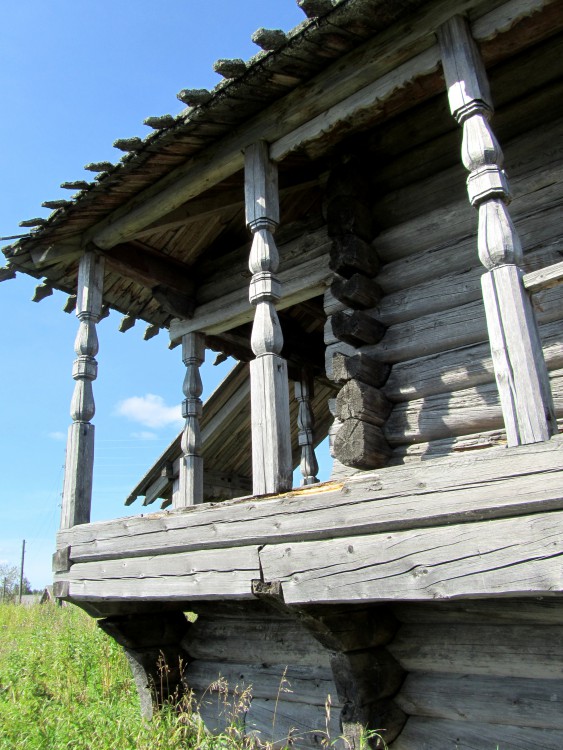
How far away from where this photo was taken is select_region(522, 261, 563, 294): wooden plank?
322 cm

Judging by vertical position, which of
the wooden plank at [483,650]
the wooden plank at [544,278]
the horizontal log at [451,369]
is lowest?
the wooden plank at [483,650]

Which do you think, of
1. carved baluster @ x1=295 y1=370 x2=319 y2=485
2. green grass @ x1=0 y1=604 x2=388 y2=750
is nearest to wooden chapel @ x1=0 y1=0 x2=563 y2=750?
green grass @ x1=0 y1=604 x2=388 y2=750

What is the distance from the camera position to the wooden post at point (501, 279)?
3.14m

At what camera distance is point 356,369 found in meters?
5.31

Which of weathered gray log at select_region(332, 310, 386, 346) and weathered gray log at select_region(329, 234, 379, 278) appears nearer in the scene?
weathered gray log at select_region(332, 310, 386, 346)

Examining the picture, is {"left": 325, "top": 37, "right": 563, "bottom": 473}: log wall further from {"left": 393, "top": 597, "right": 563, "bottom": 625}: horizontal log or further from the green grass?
the green grass

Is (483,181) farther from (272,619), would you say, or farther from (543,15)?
(272,619)

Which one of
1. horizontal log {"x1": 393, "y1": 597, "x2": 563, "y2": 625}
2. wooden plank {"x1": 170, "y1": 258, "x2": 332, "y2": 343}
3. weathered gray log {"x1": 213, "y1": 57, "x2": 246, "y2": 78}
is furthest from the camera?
wooden plank {"x1": 170, "y1": 258, "x2": 332, "y2": 343}

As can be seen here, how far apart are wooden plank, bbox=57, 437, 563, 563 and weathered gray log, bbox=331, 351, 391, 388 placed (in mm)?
1584

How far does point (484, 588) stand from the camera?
2893 millimetres

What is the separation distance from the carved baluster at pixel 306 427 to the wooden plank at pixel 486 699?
569 cm

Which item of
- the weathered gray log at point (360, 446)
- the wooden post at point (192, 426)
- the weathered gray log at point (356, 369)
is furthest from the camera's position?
the wooden post at point (192, 426)

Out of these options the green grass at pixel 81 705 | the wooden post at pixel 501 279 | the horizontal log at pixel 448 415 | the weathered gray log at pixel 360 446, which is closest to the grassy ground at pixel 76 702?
the green grass at pixel 81 705

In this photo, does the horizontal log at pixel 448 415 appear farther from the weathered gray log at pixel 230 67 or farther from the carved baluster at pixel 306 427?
the carved baluster at pixel 306 427
